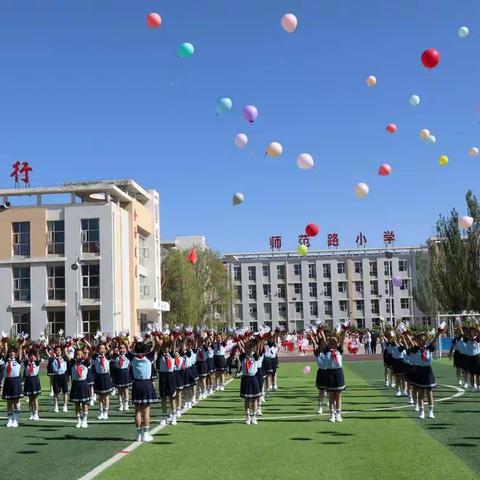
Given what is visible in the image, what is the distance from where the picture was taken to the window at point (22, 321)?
174 ft

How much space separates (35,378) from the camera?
17047mm

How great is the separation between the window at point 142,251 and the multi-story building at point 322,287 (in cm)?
3580

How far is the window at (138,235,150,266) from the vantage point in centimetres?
6271

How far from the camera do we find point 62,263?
52.7m

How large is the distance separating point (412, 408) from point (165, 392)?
5.83 m

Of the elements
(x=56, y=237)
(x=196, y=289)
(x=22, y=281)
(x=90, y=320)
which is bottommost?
(x=90, y=320)

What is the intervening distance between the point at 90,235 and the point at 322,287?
55157 mm

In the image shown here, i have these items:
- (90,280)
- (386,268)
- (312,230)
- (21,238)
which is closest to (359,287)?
(386,268)

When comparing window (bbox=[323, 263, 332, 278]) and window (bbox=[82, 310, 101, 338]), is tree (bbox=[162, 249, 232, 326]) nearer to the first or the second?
window (bbox=[82, 310, 101, 338])

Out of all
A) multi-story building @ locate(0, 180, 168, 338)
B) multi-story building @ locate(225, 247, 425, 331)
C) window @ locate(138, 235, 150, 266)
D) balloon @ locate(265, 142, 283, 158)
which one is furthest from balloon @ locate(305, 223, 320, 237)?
multi-story building @ locate(225, 247, 425, 331)

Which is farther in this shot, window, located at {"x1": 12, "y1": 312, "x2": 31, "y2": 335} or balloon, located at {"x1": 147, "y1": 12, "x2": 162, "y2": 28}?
window, located at {"x1": 12, "y1": 312, "x2": 31, "y2": 335}

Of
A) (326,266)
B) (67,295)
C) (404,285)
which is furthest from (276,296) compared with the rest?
(67,295)

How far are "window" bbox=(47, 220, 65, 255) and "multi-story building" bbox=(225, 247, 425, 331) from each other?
159 feet

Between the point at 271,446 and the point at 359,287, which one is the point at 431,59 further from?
the point at 359,287
